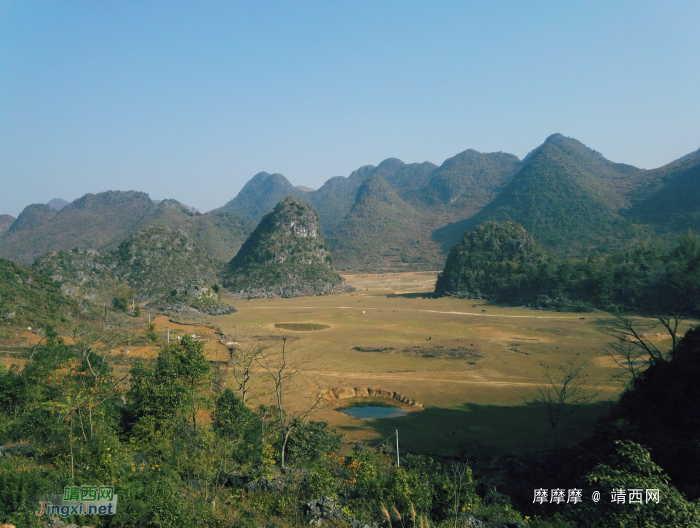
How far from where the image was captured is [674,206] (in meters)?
95.2

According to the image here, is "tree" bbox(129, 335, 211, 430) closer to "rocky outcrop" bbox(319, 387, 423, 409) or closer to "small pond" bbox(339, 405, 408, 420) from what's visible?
"small pond" bbox(339, 405, 408, 420)

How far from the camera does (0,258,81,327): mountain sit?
3759cm

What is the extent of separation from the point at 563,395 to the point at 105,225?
179 metres

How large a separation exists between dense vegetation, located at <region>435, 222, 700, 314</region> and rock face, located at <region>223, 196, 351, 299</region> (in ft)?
98.0

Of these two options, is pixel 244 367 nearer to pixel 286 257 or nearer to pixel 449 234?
pixel 286 257

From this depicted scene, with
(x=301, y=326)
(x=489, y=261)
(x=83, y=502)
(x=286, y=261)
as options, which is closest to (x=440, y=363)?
(x=301, y=326)

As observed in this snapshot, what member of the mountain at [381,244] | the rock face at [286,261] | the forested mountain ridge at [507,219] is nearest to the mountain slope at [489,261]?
the forested mountain ridge at [507,219]

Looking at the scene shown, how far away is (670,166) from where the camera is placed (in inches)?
Answer: 5354

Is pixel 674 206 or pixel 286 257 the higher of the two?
pixel 674 206

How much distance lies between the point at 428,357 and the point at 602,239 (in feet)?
283

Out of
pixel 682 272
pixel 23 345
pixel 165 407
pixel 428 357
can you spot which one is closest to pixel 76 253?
pixel 23 345

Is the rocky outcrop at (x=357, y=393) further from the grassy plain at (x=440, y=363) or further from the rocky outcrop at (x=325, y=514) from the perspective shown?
the rocky outcrop at (x=325, y=514)

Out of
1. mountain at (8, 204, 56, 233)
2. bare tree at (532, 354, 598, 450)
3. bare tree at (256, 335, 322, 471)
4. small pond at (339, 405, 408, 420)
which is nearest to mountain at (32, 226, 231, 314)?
bare tree at (256, 335, 322, 471)

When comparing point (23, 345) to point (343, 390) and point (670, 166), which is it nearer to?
point (343, 390)
